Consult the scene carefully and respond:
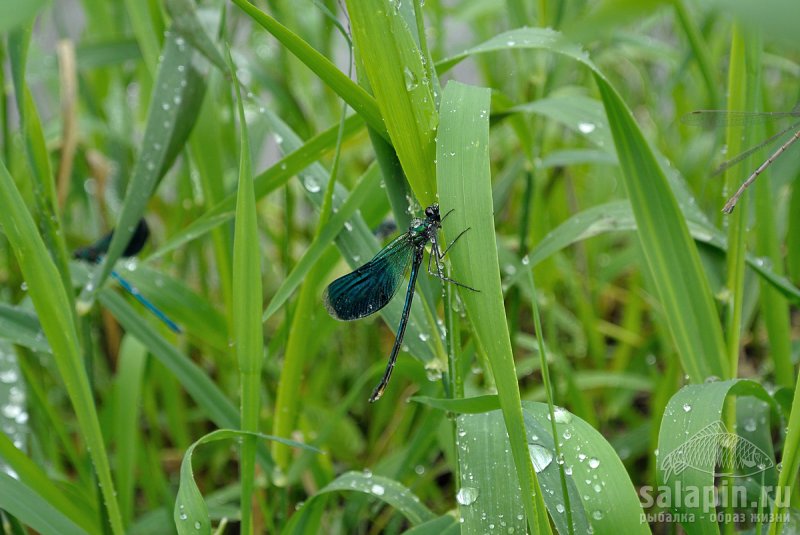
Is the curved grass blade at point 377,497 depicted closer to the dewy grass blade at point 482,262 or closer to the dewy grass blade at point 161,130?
the dewy grass blade at point 482,262

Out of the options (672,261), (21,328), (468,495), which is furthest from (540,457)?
(21,328)

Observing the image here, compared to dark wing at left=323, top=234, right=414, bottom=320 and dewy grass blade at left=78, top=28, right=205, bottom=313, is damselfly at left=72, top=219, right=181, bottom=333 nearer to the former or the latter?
dewy grass blade at left=78, top=28, right=205, bottom=313

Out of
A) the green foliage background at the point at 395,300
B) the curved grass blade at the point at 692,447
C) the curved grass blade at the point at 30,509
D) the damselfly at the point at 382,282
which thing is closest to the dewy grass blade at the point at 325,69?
the green foliage background at the point at 395,300

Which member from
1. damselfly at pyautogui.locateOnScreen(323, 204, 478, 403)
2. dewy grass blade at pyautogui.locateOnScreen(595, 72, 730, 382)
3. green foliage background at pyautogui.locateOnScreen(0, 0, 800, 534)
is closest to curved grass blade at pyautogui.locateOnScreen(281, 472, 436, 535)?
green foliage background at pyautogui.locateOnScreen(0, 0, 800, 534)

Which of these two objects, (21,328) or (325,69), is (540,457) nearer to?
(325,69)

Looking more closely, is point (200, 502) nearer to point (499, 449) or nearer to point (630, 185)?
point (499, 449)

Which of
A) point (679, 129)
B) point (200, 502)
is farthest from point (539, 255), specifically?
point (679, 129)

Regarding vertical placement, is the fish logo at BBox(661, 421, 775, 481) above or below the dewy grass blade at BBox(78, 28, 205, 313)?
below
